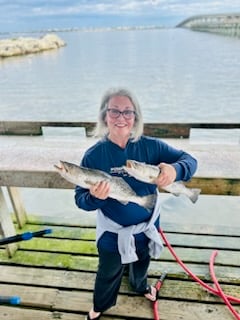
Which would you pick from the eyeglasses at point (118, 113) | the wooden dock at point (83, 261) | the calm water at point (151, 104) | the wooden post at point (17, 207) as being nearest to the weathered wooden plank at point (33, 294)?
the wooden dock at point (83, 261)

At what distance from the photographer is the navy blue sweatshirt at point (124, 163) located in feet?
6.31

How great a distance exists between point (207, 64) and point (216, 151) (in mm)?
23432

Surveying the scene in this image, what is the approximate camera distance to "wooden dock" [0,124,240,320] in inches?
94.4

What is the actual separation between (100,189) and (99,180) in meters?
0.05

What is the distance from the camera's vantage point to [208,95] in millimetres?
13445

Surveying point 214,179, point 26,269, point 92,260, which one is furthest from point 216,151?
point 26,269

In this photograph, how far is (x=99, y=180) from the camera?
1.67m

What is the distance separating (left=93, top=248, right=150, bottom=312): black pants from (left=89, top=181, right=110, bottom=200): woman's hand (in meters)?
0.61

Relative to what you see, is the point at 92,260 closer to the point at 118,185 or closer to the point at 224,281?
the point at 224,281

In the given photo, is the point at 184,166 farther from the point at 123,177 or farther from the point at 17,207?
the point at 17,207

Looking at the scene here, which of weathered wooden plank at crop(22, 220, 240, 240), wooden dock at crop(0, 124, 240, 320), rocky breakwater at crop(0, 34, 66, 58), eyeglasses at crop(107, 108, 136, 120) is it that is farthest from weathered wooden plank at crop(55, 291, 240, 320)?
rocky breakwater at crop(0, 34, 66, 58)

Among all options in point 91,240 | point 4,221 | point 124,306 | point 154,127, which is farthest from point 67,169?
point 154,127

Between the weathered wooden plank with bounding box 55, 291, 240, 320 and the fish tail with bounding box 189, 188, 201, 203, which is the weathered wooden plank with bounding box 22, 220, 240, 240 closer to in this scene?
the weathered wooden plank with bounding box 55, 291, 240, 320

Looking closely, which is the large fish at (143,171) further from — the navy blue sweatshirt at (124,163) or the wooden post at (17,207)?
the wooden post at (17,207)
